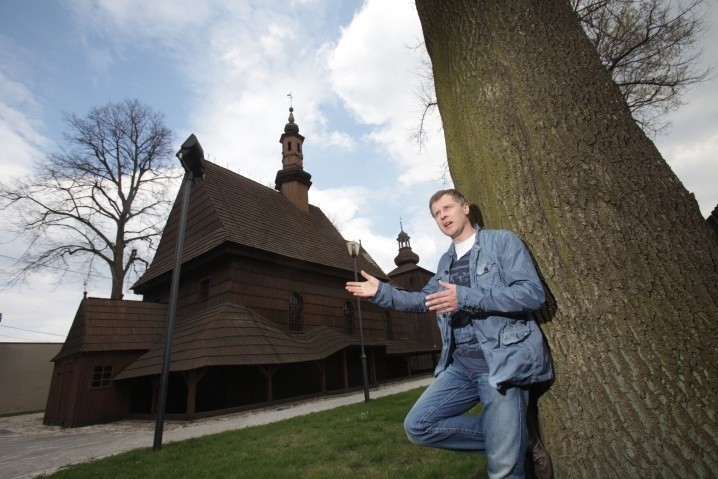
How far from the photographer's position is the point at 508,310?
6.25 feet

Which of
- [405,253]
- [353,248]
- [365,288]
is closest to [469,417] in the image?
[365,288]

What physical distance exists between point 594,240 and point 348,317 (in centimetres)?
1662

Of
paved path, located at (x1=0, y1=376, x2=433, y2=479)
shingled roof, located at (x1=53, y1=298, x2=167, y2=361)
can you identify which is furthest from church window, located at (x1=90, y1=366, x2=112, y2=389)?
paved path, located at (x1=0, y1=376, x2=433, y2=479)

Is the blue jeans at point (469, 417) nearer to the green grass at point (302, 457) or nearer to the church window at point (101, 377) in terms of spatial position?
the green grass at point (302, 457)

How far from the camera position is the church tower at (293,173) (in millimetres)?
21266

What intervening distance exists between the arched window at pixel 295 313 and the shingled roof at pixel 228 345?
2.67 feet

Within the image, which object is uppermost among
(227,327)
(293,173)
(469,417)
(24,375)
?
(293,173)

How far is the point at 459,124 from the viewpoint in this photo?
9.11 feet

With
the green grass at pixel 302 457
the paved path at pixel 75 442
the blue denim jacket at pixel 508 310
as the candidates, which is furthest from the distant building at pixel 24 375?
the blue denim jacket at pixel 508 310

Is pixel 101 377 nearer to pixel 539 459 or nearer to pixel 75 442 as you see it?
pixel 75 442

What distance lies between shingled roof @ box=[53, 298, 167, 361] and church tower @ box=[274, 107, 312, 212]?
32.3ft

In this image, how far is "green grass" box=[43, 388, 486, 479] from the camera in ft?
12.8

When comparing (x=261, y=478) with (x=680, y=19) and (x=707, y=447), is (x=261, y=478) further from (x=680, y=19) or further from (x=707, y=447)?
(x=680, y=19)

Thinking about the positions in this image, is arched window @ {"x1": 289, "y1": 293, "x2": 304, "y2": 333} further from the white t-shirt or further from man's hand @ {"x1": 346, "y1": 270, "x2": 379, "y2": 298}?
the white t-shirt
